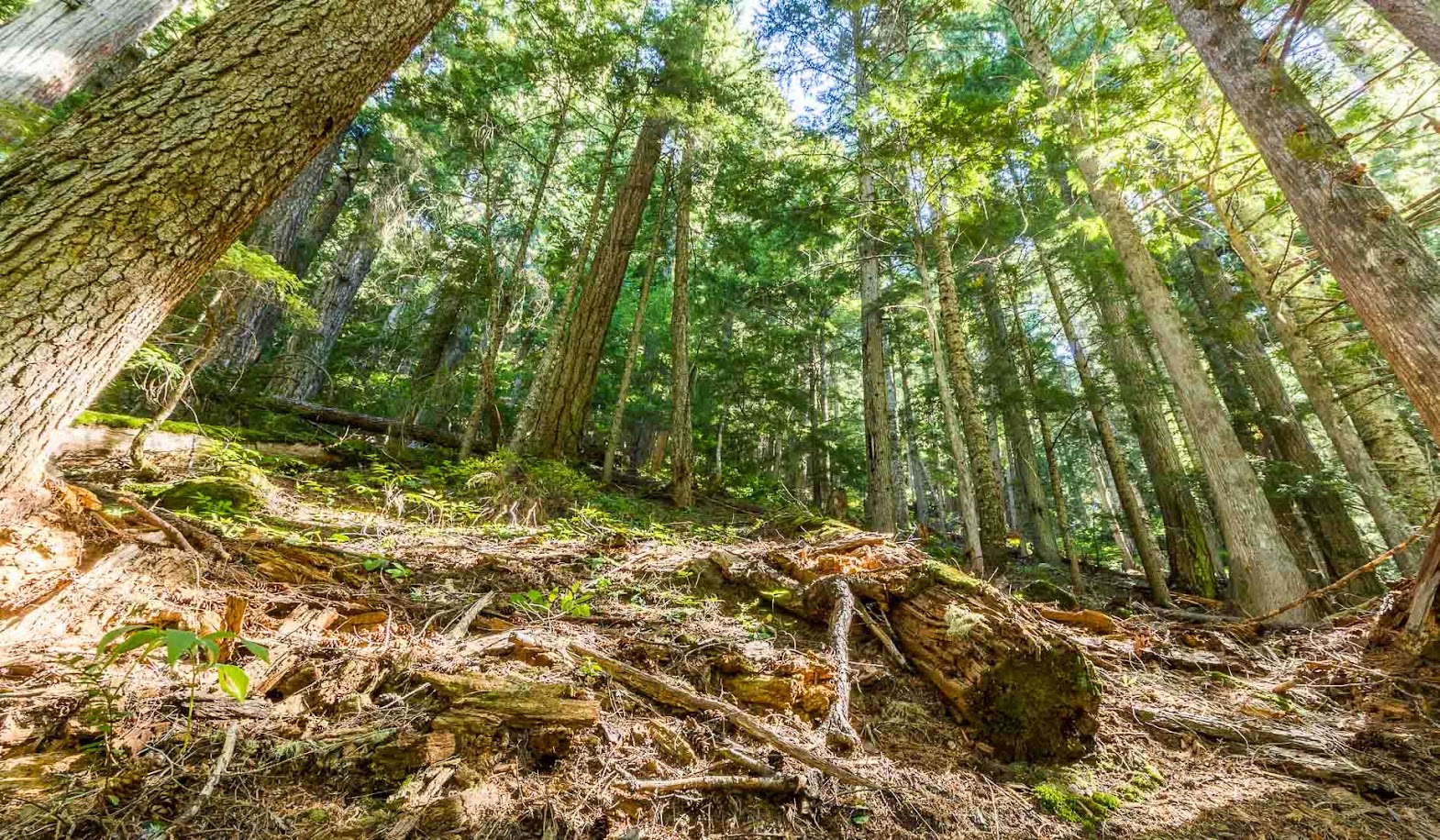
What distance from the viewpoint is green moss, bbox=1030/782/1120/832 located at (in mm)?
2049

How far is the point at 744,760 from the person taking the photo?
1969 millimetres

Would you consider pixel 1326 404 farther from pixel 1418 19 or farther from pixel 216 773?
pixel 216 773

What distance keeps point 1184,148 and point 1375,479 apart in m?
4.63

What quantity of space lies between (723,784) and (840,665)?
1.06m

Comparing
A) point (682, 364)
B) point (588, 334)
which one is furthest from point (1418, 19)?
point (588, 334)

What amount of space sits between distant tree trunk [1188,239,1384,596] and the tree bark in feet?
24.5

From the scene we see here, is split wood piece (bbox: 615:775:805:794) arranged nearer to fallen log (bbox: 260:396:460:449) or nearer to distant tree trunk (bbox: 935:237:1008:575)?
distant tree trunk (bbox: 935:237:1008:575)

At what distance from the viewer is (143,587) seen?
2.24 metres

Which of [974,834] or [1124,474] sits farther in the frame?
[1124,474]

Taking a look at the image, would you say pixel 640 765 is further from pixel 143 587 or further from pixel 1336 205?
pixel 1336 205

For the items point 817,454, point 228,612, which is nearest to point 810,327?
point 817,454

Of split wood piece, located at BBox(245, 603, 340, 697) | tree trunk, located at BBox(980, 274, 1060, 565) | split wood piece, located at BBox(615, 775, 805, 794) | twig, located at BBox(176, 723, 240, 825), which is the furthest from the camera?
tree trunk, located at BBox(980, 274, 1060, 565)

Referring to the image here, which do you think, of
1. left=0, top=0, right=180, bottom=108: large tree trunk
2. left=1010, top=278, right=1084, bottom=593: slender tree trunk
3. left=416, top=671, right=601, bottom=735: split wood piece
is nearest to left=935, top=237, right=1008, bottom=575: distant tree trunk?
left=1010, top=278, right=1084, bottom=593: slender tree trunk

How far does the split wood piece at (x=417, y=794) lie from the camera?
4.69 ft
